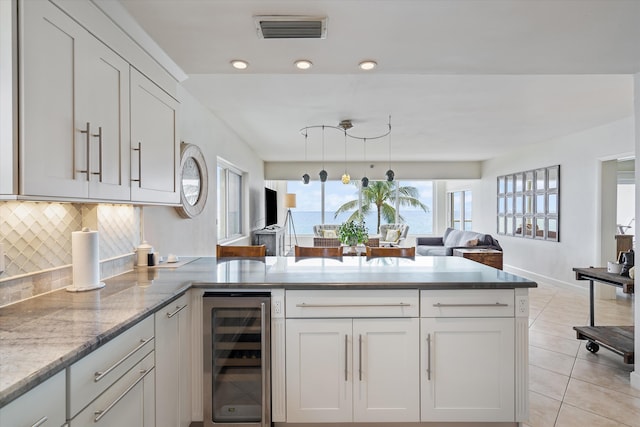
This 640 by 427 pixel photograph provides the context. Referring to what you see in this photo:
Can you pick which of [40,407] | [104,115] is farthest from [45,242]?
[40,407]

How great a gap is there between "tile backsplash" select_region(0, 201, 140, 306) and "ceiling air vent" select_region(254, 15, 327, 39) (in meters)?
1.36

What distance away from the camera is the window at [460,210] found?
977cm

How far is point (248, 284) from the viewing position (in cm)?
198

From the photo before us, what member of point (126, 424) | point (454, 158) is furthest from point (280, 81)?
point (454, 158)

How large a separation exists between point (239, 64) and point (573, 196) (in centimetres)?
562

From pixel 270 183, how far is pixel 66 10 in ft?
28.2

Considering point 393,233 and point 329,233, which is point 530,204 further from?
point 329,233

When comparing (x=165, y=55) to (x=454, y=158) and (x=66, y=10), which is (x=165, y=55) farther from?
(x=454, y=158)

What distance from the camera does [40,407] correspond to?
0.94 m

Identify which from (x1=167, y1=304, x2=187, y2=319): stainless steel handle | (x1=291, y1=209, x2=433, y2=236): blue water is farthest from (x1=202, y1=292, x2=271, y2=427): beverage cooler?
(x1=291, y1=209, x2=433, y2=236): blue water

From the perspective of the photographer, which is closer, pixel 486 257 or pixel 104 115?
pixel 104 115

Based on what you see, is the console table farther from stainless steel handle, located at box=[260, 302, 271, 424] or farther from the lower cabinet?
stainless steel handle, located at box=[260, 302, 271, 424]

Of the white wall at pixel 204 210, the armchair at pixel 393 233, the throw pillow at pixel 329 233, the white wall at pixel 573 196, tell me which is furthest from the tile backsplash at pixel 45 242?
the armchair at pixel 393 233

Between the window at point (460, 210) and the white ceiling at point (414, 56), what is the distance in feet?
17.2
